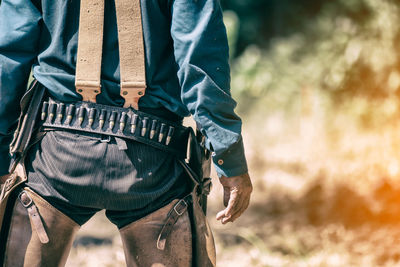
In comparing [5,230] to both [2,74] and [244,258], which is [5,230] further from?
[244,258]

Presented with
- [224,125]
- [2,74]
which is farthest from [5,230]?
[224,125]

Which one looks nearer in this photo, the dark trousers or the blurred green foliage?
the dark trousers

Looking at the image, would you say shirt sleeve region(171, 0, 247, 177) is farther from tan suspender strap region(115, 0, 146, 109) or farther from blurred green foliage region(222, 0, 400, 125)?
blurred green foliage region(222, 0, 400, 125)

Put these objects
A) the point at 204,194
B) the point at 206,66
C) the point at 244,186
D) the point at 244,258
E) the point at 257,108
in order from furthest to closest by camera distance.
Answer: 1. the point at 257,108
2. the point at 244,258
3. the point at 204,194
4. the point at 244,186
5. the point at 206,66

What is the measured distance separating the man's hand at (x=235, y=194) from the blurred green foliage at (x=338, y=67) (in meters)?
3.54

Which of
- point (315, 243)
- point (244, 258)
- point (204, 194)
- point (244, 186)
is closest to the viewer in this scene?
point (244, 186)

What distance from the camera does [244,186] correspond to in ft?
6.70

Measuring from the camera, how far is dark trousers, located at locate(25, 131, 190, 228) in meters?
1.94

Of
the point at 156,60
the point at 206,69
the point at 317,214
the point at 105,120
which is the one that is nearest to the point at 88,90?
the point at 105,120

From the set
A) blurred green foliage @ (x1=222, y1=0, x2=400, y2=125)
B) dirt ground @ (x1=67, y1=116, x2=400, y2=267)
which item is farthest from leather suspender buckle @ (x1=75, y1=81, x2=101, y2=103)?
blurred green foliage @ (x1=222, y1=0, x2=400, y2=125)

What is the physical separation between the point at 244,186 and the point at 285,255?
99.3 inches

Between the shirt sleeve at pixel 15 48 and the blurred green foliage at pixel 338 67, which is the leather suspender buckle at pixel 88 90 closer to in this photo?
the shirt sleeve at pixel 15 48

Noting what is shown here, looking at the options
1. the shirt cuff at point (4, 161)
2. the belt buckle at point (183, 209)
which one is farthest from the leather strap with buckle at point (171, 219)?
the shirt cuff at point (4, 161)

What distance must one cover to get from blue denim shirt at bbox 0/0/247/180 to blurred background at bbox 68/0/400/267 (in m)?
2.14
